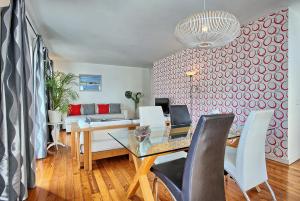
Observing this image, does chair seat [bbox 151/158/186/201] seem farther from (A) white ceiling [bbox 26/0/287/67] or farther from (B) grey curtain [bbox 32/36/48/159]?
(B) grey curtain [bbox 32/36/48/159]

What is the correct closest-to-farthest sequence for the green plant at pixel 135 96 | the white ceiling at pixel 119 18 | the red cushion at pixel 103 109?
1. the white ceiling at pixel 119 18
2. the red cushion at pixel 103 109
3. the green plant at pixel 135 96

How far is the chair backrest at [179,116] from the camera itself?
2.64 metres

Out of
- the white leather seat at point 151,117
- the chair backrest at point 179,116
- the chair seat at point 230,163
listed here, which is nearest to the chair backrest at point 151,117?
the white leather seat at point 151,117

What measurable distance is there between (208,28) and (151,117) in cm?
138

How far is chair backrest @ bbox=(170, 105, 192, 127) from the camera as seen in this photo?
2638 millimetres

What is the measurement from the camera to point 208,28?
1.65m

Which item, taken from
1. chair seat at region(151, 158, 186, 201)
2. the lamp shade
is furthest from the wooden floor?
the lamp shade

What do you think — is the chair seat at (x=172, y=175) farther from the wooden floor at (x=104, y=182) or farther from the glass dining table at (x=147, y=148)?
the wooden floor at (x=104, y=182)

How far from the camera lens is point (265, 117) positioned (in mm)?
1513

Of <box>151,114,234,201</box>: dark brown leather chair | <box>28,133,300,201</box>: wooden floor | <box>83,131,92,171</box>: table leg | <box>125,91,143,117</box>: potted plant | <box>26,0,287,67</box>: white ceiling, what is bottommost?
<box>28,133,300,201</box>: wooden floor

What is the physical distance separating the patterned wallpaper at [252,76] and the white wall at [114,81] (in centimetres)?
344

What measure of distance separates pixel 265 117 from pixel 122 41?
3.34 meters

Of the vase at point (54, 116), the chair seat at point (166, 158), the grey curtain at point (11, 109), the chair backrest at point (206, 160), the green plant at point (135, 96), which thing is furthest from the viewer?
the green plant at point (135, 96)

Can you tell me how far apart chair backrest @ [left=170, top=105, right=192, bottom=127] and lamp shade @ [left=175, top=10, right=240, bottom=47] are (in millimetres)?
1150
